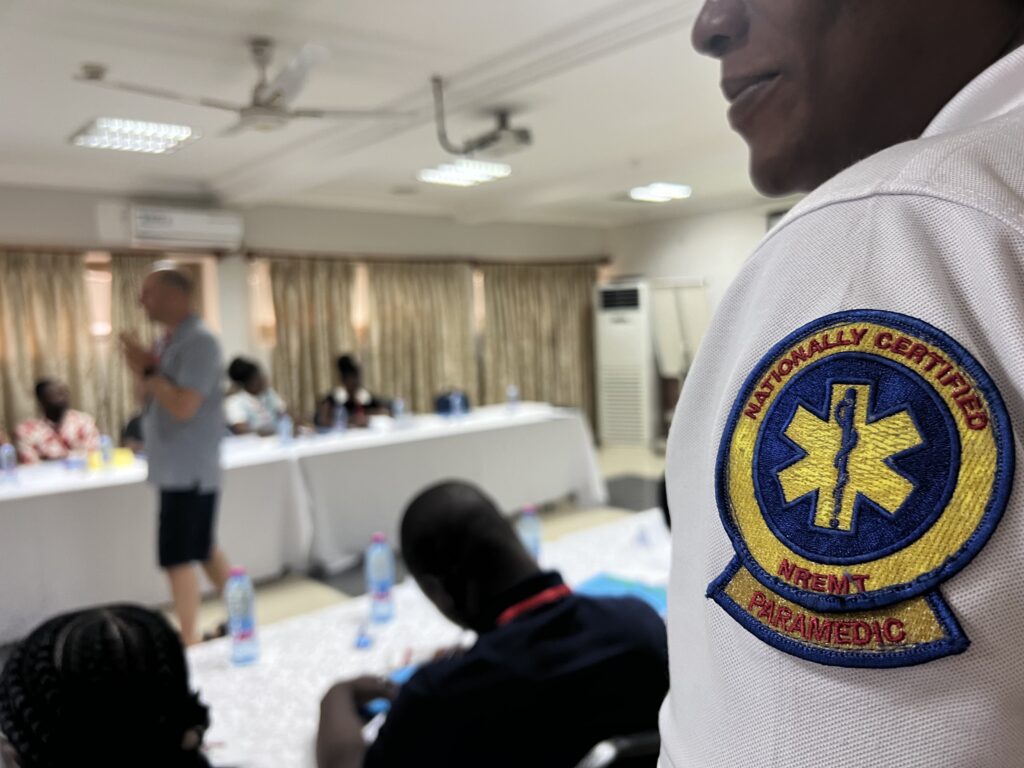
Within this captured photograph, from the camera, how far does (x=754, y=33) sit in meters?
0.40

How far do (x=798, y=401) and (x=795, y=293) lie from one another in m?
0.05

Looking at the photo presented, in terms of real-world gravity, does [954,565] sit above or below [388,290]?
below

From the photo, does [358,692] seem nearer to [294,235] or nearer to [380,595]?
[380,595]

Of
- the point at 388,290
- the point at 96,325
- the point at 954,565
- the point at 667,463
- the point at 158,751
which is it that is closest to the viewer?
the point at 954,565

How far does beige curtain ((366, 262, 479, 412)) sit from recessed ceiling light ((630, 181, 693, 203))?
6.28 ft

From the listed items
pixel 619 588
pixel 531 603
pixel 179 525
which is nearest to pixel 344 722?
pixel 531 603

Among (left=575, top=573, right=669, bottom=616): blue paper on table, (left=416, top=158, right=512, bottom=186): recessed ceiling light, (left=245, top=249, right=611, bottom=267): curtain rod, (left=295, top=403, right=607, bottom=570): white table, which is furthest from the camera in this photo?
(left=245, top=249, right=611, bottom=267): curtain rod

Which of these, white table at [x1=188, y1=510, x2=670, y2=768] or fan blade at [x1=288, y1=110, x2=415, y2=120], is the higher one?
fan blade at [x1=288, y1=110, x2=415, y2=120]

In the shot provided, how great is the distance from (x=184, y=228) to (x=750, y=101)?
5.83m

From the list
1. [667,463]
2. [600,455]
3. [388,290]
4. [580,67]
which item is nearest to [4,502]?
[580,67]

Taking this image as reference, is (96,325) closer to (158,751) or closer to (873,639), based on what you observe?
(158,751)

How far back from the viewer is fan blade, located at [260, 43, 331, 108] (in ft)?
8.63

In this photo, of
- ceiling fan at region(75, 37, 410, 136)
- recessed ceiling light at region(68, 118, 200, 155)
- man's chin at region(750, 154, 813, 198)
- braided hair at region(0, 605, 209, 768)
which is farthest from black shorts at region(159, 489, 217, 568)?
man's chin at region(750, 154, 813, 198)

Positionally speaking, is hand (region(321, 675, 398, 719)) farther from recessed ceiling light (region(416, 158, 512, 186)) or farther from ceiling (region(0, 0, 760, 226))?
recessed ceiling light (region(416, 158, 512, 186))
